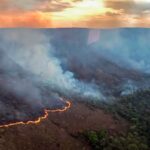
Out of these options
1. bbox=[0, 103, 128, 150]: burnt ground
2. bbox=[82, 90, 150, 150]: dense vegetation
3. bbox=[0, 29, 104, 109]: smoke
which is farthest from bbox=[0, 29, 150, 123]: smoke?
bbox=[82, 90, 150, 150]: dense vegetation

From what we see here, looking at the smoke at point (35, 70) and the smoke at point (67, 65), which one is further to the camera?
the smoke at point (35, 70)

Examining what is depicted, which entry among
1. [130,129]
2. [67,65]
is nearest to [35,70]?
[67,65]

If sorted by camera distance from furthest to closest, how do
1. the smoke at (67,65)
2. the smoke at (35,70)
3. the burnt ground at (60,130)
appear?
the smoke at (35,70) → the smoke at (67,65) → the burnt ground at (60,130)

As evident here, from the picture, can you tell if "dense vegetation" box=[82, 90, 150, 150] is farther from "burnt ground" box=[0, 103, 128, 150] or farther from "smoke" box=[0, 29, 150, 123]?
"smoke" box=[0, 29, 150, 123]

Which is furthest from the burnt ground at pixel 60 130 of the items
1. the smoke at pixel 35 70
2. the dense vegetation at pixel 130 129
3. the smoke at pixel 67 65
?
the smoke at pixel 35 70

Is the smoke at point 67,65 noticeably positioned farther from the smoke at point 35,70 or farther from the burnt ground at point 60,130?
the burnt ground at point 60,130

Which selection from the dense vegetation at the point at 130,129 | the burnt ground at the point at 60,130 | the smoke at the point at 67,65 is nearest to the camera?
the burnt ground at the point at 60,130
